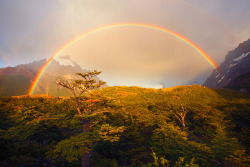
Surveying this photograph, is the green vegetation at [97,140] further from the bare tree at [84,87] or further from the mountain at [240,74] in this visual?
the mountain at [240,74]

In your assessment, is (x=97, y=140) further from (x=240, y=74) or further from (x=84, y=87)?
(x=240, y=74)

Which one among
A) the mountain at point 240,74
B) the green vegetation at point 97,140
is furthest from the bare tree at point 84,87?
the mountain at point 240,74

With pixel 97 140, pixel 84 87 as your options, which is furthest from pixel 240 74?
pixel 97 140

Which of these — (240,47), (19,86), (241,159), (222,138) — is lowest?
(241,159)

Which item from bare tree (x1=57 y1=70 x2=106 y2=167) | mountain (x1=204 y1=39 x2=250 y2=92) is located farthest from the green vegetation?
mountain (x1=204 y1=39 x2=250 y2=92)

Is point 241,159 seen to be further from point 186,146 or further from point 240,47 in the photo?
point 240,47

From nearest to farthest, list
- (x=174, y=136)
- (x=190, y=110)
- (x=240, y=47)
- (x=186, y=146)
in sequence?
(x=186, y=146) < (x=174, y=136) < (x=190, y=110) < (x=240, y=47)

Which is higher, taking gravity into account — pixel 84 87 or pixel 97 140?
pixel 84 87

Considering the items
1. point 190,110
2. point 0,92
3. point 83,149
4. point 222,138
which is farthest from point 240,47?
point 0,92

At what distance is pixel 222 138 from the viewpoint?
13.8 metres

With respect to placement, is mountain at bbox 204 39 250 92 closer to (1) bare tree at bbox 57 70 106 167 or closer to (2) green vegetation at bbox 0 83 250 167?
(2) green vegetation at bbox 0 83 250 167

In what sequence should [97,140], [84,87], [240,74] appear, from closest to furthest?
[97,140], [84,87], [240,74]

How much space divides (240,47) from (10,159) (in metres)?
277

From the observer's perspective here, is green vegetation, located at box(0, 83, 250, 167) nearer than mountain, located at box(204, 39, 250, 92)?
Yes
